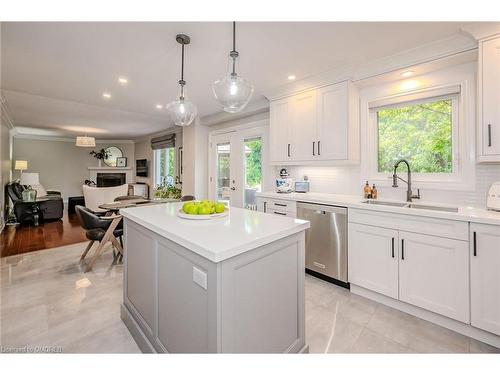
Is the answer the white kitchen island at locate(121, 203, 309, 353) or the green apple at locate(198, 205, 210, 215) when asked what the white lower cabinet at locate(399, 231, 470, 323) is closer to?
the white kitchen island at locate(121, 203, 309, 353)

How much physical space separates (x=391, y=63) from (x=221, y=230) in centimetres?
244

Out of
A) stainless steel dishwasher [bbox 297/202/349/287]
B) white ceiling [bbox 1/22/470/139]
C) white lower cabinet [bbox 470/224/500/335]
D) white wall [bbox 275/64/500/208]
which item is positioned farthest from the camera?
stainless steel dishwasher [bbox 297/202/349/287]

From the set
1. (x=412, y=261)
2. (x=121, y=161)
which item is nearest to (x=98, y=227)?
(x=412, y=261)

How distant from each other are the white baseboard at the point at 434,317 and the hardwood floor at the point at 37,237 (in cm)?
450

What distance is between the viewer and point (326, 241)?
2.58 m

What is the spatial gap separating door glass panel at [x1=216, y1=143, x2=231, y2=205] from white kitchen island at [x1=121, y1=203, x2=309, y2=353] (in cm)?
305

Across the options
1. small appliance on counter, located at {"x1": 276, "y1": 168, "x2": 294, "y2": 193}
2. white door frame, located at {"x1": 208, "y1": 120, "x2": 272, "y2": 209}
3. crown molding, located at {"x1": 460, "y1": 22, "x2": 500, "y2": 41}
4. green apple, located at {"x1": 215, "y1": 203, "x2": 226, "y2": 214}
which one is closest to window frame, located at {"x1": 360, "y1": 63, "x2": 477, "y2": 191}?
crown molding, located at {"x1": 460, "y1": 22, "x2": 500, "y2": 41}

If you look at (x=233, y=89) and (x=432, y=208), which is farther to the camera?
(x=432, y=208)

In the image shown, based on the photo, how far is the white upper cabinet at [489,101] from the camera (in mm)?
1851

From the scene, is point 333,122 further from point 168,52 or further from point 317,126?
point 168,52

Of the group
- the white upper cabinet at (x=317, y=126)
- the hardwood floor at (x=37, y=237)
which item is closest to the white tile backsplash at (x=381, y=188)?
the white upper cabinet at (x=317, y=126)

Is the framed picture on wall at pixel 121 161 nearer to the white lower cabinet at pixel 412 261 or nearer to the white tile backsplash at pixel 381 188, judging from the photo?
the white tile backsplash at pixel 381 188

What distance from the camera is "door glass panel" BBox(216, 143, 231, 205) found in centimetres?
477
